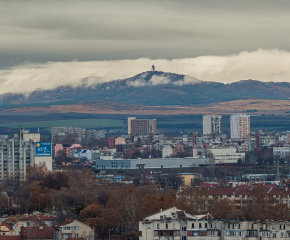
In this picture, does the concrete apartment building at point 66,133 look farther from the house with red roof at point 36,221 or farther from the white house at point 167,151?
the house with red roof at point 36,221

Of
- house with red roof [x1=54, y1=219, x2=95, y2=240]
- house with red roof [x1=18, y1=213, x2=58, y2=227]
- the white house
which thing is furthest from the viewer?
the white house

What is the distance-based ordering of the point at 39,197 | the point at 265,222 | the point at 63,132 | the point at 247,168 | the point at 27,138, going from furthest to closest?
1. the point at 63,132
2. the point at 247,168
3. the point at 27,138
4. the point at 39,197
5. the point at 265,222

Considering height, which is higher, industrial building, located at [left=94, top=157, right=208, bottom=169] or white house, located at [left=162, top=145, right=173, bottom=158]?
white house, located at [left=162, top=145, right=173, bottom=158]

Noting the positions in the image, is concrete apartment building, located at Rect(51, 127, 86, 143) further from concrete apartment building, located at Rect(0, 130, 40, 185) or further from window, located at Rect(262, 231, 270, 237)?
window, located at Rect(262, 231, 270, 237)

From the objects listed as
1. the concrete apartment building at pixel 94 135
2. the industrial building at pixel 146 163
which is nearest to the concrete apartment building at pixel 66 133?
the concrete apartment building at pixel 94 135

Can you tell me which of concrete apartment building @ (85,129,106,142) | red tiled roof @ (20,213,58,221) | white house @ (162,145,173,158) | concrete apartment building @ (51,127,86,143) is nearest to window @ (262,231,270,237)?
red tiled roof @ (20,213,58,221)

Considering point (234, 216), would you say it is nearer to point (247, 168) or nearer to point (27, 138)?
point (27, 138)

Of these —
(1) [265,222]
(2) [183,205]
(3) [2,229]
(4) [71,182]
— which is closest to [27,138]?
(4) [71,182]
